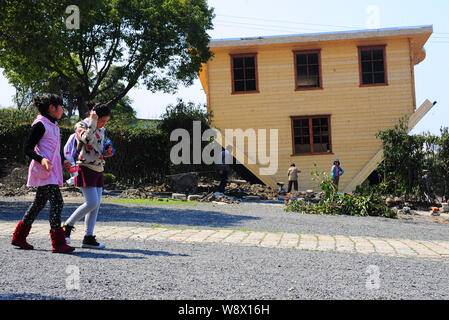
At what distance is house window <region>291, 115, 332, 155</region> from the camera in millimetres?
20359

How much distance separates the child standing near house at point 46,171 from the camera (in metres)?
4.72

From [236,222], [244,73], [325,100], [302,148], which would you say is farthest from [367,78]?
[236,222]

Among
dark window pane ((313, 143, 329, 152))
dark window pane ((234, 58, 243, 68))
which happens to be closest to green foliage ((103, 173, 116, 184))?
dark window pane ((234, 58, 243, 68))

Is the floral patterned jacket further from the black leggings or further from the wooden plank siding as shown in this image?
the wooden plank siding

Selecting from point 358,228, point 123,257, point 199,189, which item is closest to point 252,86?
point 199,189

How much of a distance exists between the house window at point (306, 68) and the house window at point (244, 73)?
210 cm

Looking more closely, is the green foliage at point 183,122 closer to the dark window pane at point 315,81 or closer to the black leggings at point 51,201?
the dark window pane at point 315,81

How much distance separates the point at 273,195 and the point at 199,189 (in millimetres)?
2990

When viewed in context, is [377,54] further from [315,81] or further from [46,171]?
[46,171]

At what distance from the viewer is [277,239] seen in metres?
6.21

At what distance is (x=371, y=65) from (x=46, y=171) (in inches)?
733

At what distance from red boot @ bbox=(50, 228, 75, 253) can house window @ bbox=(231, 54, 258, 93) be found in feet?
54.4

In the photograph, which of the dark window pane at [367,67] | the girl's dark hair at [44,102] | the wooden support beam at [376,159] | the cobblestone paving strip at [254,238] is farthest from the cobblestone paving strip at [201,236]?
the dark window pane at [367,67]
